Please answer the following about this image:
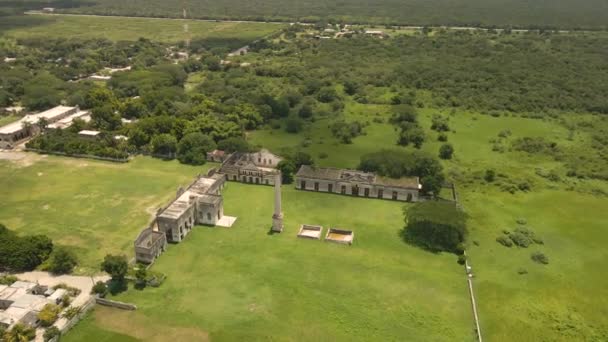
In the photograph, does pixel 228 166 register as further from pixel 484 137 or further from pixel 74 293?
pixel 484 137

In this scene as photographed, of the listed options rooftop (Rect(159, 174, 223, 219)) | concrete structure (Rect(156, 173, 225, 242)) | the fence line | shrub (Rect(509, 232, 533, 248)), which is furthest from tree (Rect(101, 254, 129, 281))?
shrub (Rect(509, 232, 533, 248))

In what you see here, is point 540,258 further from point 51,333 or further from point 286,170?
point 51,333

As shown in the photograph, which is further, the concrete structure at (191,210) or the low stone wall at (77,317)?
the concrete structure at (191,210)

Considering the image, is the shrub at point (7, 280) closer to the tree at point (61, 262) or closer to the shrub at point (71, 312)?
the tree at point (61, 262)

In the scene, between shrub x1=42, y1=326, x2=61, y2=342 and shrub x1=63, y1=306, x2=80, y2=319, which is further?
shrub x1=63, y1=306, x2=80, y2=319

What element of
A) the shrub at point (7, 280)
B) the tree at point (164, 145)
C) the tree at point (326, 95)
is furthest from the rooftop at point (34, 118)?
the tree at point (326, 95)

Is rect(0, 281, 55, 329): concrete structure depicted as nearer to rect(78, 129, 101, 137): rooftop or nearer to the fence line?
the fence line
